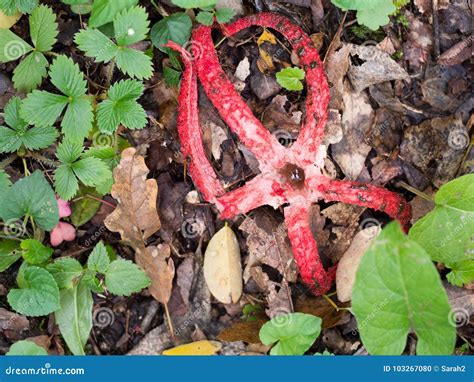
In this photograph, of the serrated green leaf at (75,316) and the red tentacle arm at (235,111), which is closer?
the red tentacle arm at (235,111)

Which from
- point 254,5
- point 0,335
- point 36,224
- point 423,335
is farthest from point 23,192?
point 423,335

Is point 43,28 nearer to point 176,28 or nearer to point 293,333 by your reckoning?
point 176,28

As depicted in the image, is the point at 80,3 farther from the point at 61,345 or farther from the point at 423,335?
the point at 423,335

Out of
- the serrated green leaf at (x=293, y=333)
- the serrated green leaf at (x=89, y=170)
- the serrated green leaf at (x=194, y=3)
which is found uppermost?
the serrated green leaf at (x=194, y=3)

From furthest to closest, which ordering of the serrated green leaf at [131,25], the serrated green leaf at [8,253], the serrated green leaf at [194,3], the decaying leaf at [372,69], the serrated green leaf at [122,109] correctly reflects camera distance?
the decaying leaf at [372,69] < the serrated green leaf at [8,253] < the serrated green leaf at [122,109] < the serrated green leaf at [131,25] < the serrated green leaf at [194,3]

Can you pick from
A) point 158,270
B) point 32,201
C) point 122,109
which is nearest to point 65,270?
point 32,201

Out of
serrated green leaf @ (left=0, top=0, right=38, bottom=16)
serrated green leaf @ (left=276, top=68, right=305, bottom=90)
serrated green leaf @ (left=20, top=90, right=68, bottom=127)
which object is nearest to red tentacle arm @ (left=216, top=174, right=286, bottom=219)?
serrated green leaf @ (left=276, top=68, right=305, bottom=90)

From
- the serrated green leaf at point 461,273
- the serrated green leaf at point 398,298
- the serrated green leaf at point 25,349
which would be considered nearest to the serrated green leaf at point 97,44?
the serrated green leaf at point 25,349

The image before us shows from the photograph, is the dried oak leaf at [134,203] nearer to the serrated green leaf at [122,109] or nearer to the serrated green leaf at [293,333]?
the serrated green leaf at [122,109]
